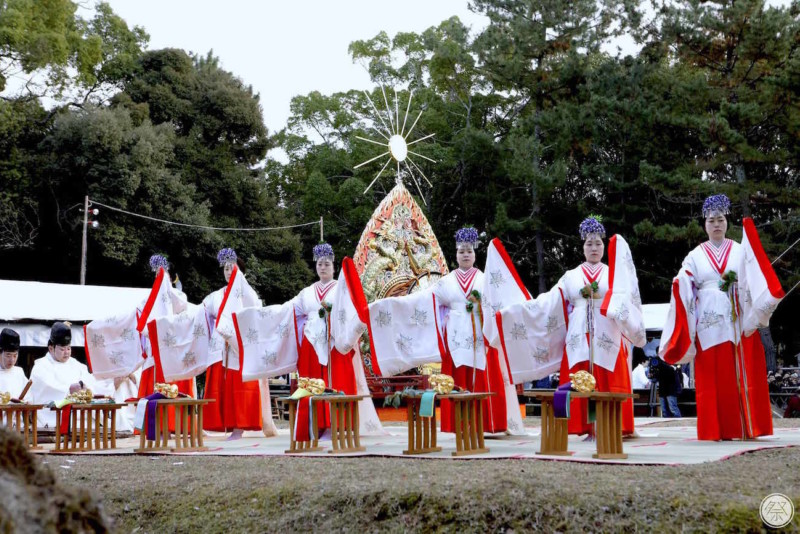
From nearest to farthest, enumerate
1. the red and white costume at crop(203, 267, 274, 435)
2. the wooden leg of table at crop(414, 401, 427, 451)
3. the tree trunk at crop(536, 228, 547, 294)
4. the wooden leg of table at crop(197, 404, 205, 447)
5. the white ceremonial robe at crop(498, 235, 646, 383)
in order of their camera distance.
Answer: the wooden leg of table at crop(414, 401, 427, 451) → the white ceremonial robe at crop(498, 235, 646, 383) → the wooden leg of table at crop(197, 404, 205, 447) → the red and white costume at crop(203, 267, 274, 435) → the tree trunk at crop(536, 228, 547, 294)

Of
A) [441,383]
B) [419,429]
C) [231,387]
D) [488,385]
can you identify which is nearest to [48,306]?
[231,387]

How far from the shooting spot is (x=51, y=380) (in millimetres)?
10742

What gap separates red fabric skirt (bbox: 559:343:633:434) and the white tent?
33.7ft

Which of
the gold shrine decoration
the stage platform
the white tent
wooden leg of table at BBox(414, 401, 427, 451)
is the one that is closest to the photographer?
the stage platform

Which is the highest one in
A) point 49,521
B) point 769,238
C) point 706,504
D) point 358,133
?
point 358,133

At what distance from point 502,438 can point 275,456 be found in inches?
99.0

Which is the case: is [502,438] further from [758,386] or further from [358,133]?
[358,133]

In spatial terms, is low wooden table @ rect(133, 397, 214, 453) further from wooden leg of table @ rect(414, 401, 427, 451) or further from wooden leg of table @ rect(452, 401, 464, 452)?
wooden leg of table @ rect(452, 401, 464, 452)

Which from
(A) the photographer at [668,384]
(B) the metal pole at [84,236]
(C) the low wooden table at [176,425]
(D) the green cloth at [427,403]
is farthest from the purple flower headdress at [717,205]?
(B) the metal pole at [84,236]

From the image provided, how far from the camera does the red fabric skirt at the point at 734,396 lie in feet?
26.6

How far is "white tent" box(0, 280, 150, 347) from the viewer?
17062 millimetres

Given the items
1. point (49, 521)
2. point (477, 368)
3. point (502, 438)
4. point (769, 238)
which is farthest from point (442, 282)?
point (769, 238)

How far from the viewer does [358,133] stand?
33.3 metres

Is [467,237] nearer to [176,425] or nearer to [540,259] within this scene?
[176,425]
